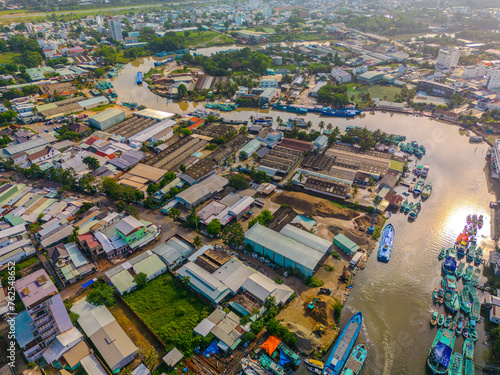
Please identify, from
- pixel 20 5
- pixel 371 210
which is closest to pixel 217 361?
pixel 371 210

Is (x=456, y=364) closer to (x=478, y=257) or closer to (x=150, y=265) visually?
(x=478, y=257)

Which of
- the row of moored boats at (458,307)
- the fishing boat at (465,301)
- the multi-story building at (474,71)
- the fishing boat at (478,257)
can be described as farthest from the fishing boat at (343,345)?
the multi-story building at (474,71)

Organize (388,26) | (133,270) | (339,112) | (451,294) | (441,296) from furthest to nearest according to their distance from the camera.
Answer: (388,26), (339,112), (133,270), (441,296), (451,294)

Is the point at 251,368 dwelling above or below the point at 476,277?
above

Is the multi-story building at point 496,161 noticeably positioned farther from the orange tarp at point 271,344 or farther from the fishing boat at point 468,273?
the orange tarp at point 271,344

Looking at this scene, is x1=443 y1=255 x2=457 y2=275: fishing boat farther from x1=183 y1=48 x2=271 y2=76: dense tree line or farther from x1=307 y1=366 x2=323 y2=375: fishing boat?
x1=183 y1=48 x2=271 y2=76: dense tree line

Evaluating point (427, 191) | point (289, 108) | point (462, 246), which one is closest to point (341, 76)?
point (289, 108)

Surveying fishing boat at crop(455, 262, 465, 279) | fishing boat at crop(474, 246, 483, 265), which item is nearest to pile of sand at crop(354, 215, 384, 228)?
fishing boat at crop(455, 262, 465, 279)
